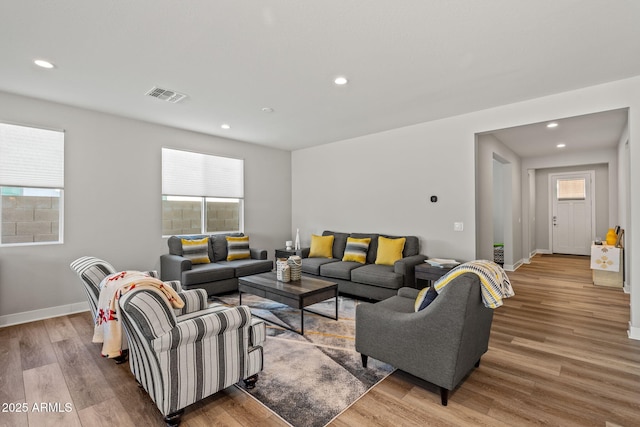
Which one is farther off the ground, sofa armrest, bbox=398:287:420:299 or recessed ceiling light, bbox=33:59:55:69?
recessed ceiling light, bbox=33:59:55:69

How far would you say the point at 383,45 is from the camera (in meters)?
2.58

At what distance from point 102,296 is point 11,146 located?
9.48 ft

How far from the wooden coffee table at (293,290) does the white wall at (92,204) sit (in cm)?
206

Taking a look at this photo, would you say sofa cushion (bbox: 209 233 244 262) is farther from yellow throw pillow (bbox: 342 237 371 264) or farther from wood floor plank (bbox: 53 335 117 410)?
wood floor plank (bbox: 53 335 117 410)

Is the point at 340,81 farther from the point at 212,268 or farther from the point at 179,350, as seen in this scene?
the point at 212,268

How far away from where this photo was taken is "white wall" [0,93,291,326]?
3.72 meters

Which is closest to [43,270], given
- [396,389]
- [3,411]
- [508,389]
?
[3,411]

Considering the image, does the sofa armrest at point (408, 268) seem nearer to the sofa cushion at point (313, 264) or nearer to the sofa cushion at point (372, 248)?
the sofa cushion at point (372, 248)

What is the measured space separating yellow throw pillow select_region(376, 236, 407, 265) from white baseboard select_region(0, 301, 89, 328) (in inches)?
166

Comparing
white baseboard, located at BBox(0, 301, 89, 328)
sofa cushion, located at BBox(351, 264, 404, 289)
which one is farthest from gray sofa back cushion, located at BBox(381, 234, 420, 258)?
white baseboard, located at BBox(0, 301, 89, 328)

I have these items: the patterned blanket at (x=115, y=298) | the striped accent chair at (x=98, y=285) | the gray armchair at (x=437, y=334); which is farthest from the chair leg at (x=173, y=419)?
the gray armchair at (x=437, y=334)

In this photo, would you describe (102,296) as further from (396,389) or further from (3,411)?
(396,389)

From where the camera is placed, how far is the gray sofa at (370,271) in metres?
4.14

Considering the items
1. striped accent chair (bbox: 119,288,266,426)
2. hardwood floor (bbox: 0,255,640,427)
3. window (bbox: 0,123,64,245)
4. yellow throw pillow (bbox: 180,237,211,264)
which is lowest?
hardwood floor (bbox: 0,255,640,427)
